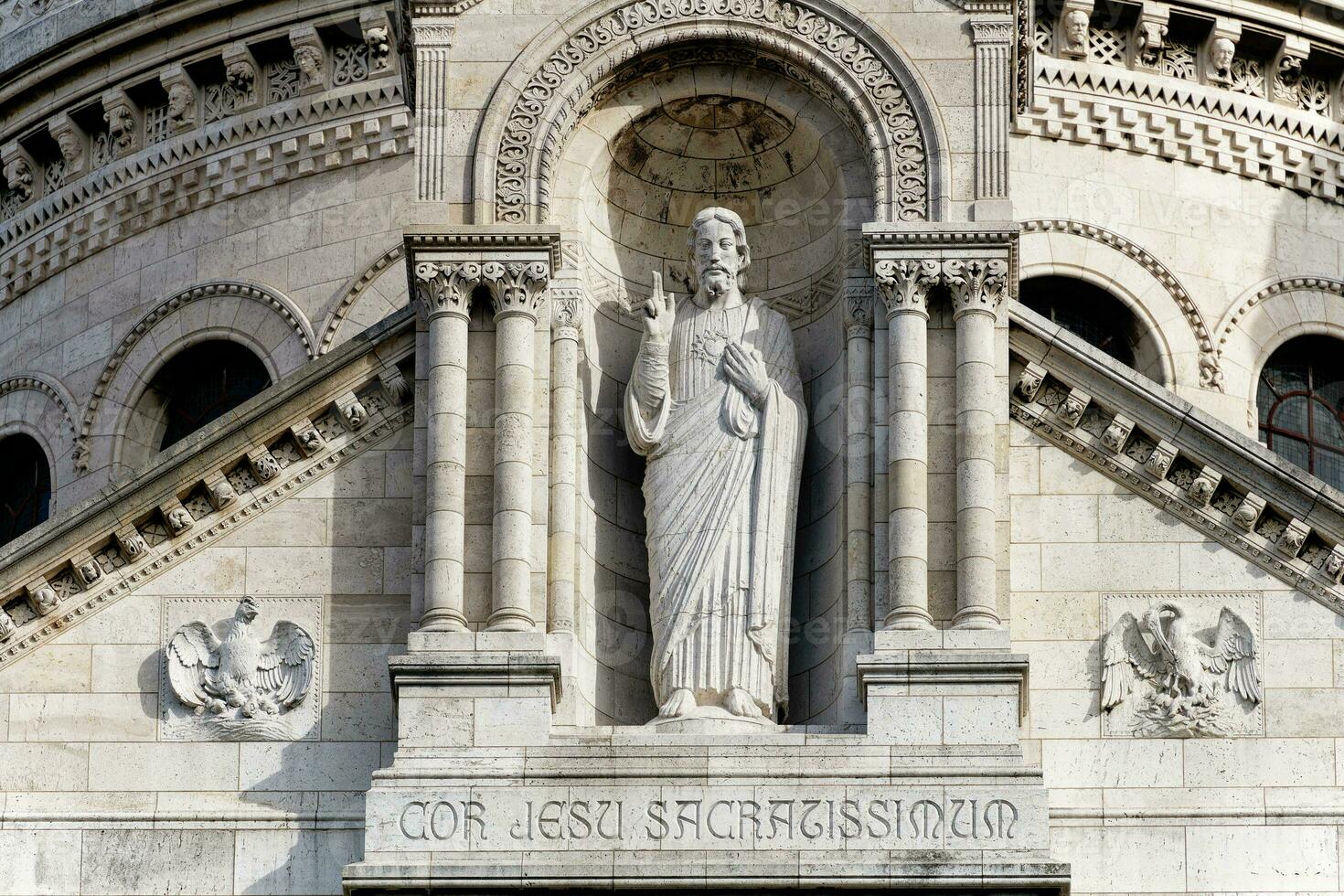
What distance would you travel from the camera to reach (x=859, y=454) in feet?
120

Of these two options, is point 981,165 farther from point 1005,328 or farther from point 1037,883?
point 1037,883

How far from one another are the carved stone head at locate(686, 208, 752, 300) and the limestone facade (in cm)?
54

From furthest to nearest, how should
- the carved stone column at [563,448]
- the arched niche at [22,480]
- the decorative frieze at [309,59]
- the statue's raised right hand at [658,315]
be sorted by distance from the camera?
1. the arched niche at [22,480]
2. the decorative frieze at [309,59]
3. the statue's raised right hand at [658,315]
4. the carved stone column at [563,448]

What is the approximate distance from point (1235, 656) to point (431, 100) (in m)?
8.25

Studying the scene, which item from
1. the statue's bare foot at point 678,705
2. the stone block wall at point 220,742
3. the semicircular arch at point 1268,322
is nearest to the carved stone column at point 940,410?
the statue's bare foot at point 678,705

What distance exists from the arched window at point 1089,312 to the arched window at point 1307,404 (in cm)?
154

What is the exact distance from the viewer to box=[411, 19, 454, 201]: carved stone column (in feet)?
123

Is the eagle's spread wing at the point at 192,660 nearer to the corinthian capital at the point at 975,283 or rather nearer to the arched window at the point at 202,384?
the corinthian capital at the point at 975,283

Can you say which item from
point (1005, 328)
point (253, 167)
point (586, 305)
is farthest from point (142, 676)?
point (253, 167)

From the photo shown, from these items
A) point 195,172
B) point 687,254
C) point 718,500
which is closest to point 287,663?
point 718,500

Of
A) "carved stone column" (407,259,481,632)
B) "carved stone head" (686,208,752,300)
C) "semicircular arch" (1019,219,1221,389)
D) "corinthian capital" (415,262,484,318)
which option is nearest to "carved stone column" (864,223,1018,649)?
"carved stone head" (686,208,752,300)

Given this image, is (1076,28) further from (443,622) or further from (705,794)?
(705,794)

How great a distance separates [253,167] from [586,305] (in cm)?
1161

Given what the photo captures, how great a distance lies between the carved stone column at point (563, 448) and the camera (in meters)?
36.4
